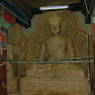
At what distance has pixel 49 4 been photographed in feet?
18.3

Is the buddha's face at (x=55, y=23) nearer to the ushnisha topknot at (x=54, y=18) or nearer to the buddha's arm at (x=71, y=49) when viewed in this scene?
the ushnisha topknot at (x=54, y=18)

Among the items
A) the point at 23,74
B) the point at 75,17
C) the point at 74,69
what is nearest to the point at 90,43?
the point at 75,17

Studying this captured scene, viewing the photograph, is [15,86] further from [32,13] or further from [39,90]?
[32,13]

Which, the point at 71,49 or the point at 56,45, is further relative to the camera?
the point at 56,45

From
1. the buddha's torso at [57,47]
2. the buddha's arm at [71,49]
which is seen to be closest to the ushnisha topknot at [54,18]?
the buddha's torso at [57,47]

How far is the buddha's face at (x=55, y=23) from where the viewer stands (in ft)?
18.8

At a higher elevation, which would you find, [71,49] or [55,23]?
[55,23]

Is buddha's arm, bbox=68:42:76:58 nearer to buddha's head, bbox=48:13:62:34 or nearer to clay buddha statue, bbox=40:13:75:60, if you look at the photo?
clay buddha statue, bbox=40:13:75:60

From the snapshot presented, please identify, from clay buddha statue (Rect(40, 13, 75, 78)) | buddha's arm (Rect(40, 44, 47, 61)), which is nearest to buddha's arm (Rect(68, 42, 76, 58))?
clay buddha statue (Rect(40, 13, 75, 78))

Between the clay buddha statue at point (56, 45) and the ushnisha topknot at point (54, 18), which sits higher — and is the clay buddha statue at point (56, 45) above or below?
below

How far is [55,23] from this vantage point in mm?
5750

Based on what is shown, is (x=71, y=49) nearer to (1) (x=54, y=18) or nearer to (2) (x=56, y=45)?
(2) (x=56, y=45)

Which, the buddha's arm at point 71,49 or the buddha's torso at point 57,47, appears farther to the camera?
the buddha's torso at point 57,47

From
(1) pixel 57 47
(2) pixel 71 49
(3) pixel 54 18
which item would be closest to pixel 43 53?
(1) pixel 57 47
